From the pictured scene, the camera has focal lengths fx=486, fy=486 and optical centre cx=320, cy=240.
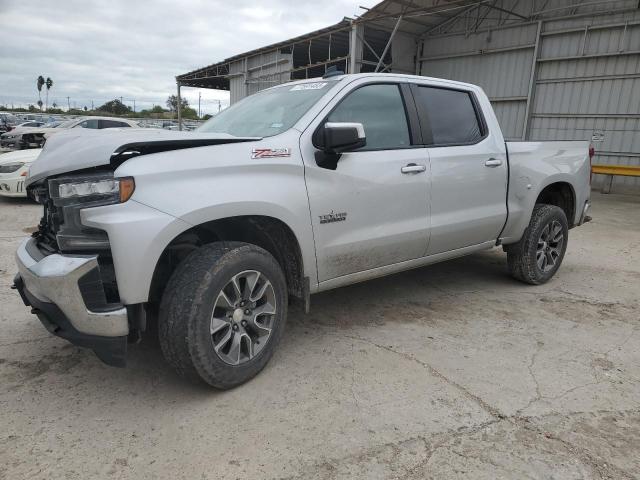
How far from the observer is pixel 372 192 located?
3.33 meters

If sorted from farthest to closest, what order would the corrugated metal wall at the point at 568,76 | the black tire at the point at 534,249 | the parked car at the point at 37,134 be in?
the parked car at the point at 37,134, the corrugated metal wall at the point at 568,76, the black tire at the point at 534,249

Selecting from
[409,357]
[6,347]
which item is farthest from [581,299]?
[6,347]

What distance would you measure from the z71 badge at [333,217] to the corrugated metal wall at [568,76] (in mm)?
12232

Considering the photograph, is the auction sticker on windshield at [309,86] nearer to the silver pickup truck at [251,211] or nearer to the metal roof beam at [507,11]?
the silver pickup truck at [251,211]

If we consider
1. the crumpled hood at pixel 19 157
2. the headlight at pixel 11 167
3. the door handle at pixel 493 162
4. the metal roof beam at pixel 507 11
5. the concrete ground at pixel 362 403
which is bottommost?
the concrete ground at pixel 362 403

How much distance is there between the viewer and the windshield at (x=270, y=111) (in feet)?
10.7

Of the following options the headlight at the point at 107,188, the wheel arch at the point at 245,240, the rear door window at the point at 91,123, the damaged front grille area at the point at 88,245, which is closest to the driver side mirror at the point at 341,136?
the wheel arch at the point at 245,240

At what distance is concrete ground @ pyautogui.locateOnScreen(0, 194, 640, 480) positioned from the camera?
2229mm

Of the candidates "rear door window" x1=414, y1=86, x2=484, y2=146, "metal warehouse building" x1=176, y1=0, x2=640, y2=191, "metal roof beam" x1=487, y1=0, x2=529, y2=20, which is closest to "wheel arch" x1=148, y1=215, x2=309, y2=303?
"rear door window" x1=414, y1=86, x2=484, y2=146

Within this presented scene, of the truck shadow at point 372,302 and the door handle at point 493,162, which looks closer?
the truck shadow at point 372,302

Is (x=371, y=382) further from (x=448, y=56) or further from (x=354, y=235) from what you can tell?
(x=448, y=56)

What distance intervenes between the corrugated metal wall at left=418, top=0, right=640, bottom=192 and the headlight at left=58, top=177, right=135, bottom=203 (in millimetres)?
13519

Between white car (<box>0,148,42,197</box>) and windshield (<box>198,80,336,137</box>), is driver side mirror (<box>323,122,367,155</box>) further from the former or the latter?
white car (<box>0,148,42,197</box>)

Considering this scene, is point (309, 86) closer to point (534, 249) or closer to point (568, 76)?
point (534, 249)
